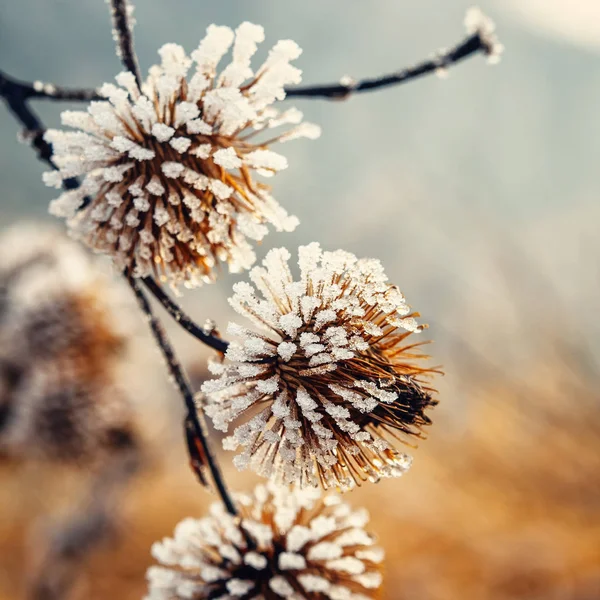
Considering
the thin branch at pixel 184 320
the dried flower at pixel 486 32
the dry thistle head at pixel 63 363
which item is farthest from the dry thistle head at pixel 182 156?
the dry thistle head at pixel 63 363

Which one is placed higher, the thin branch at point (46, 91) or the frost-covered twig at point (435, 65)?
the thin branch at point (46, 91)

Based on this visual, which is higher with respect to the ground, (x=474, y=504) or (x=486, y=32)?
(x=474, y=504)

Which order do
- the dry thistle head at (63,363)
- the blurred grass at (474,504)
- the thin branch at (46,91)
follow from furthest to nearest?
the blurred grass at (474,504)
the dry thistle head at (63,363)
the thin branch at (46,91)

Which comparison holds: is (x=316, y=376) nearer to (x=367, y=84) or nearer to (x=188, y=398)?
(x=188, y=398)

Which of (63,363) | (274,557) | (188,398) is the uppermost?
(63,363)

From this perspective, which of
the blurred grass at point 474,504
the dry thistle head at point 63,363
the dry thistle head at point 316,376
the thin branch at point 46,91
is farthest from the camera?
the blurred grass at point 474,504

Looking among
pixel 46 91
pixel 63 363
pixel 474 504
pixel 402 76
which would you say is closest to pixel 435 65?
pixel 402 76

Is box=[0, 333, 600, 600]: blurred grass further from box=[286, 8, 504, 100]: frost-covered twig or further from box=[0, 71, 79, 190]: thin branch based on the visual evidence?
box=[286, 8, 504, 100]: frost-covered twig

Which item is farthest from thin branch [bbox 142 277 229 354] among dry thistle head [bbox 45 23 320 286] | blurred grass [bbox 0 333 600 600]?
blurred grass [bbox 0 333 600 600]

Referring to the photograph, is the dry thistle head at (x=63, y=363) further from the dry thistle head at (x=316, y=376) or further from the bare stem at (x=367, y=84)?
the dry thistle head at (x=316, y=376)
